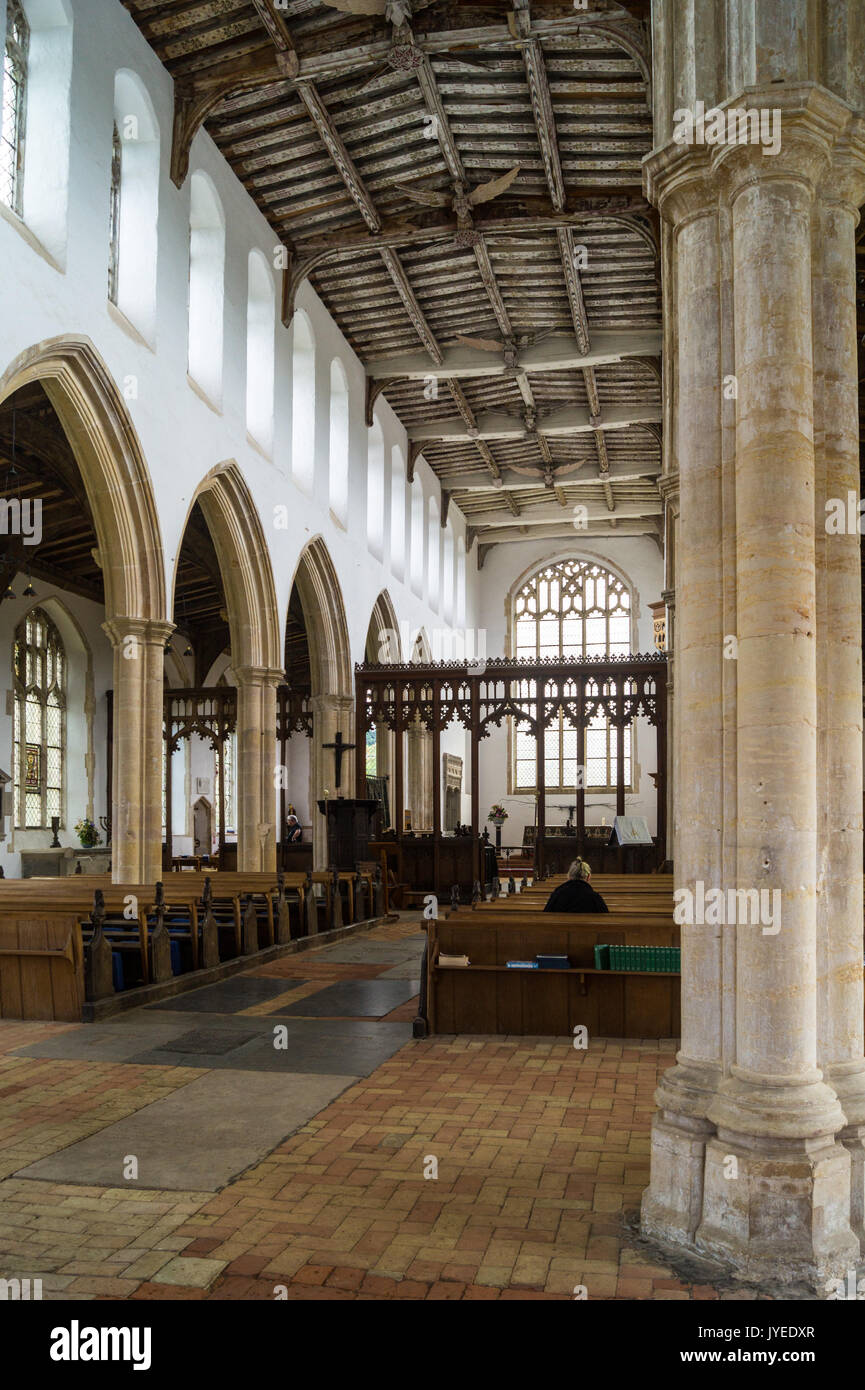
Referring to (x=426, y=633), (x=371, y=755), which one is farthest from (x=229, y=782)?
(x=426, y=633)

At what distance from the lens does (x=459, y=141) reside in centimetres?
1423

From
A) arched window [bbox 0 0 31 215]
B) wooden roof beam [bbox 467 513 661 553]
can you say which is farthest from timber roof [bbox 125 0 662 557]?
wooden roof beam [bbox 467 513 661 553]

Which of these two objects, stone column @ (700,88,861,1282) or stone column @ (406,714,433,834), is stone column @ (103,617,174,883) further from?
stone column @ (406,714,433,834)

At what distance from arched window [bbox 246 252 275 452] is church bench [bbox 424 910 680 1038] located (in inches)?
379

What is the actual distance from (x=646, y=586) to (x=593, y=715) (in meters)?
12.6

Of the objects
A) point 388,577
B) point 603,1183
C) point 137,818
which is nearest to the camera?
point 603,1183

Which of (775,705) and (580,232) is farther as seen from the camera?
(580,232)

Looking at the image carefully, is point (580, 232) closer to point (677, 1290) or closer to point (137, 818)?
point (137, 818)

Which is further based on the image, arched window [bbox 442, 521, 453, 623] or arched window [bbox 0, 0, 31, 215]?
arched window [bbox 442, 521, 453, 623]

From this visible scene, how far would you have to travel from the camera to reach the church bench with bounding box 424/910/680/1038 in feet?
22.7

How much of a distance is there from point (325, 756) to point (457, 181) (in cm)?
851

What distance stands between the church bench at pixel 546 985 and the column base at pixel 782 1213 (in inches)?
126

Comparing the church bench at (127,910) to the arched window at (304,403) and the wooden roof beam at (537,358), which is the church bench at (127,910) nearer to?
the arched window at (304,403)
